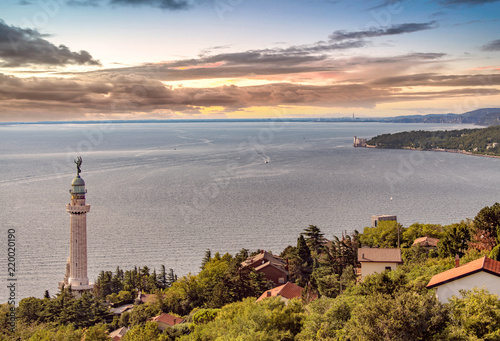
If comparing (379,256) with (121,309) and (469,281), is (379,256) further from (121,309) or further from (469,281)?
(121,309)

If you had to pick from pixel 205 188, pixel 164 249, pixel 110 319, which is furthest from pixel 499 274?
pixel 205 188

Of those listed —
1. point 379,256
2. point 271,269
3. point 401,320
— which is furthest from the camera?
point 271,269

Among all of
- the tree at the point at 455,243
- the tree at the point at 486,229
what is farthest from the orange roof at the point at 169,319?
the tree at the point at 486,229

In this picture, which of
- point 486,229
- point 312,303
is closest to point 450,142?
point 486,229

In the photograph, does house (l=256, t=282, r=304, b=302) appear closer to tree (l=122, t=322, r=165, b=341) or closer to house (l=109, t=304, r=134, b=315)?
tree (l=122, t=322, r=165, b=341)

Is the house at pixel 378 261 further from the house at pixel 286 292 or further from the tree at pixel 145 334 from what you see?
the tree at pixel 145 334

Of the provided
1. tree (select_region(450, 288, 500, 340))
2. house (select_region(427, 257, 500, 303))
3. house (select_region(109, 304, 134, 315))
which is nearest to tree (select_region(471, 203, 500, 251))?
house (select_region(427, 257, 500, 303))

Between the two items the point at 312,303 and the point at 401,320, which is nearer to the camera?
the point at 401,320
